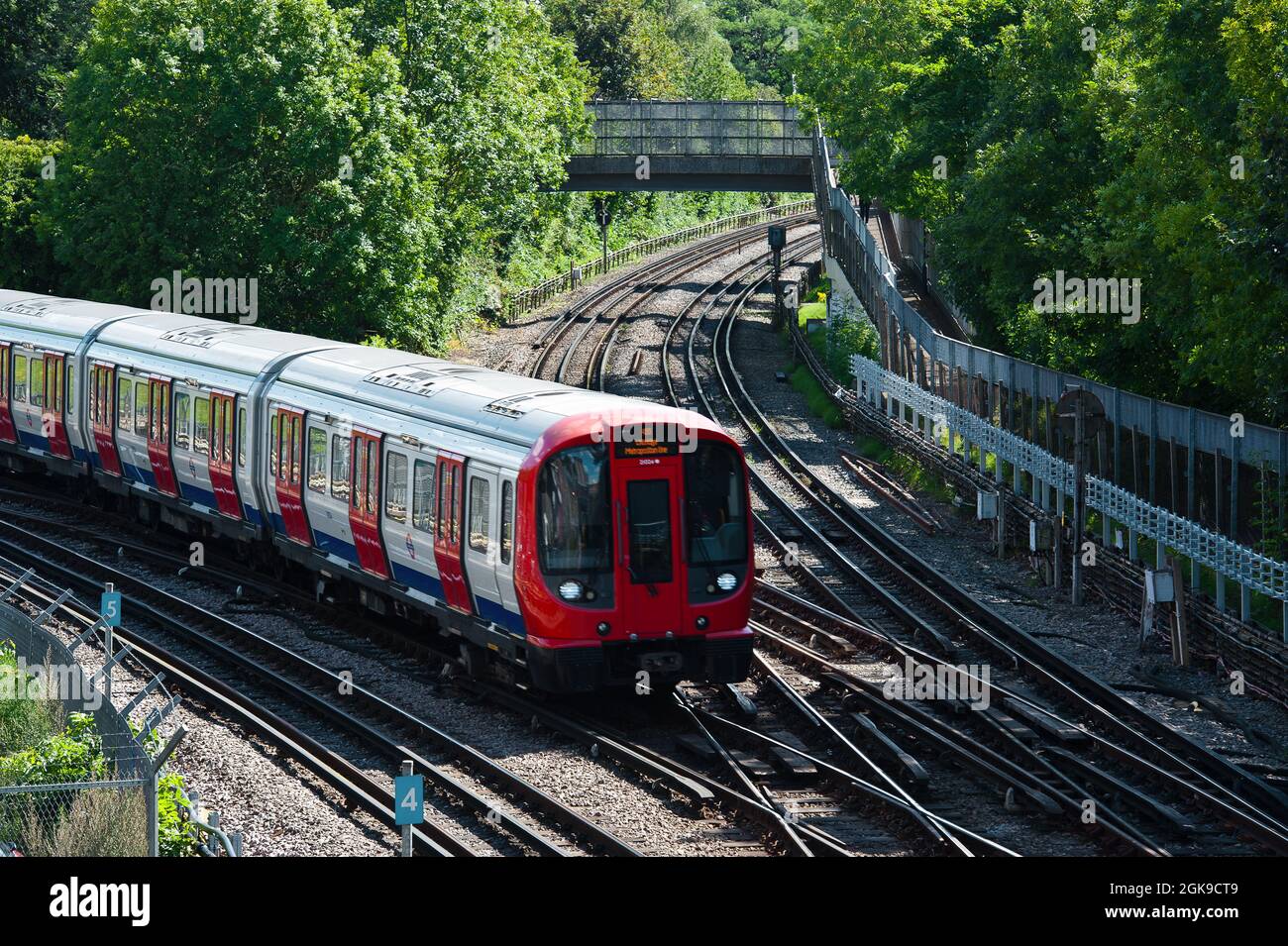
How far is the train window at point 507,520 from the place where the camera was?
16906 mm

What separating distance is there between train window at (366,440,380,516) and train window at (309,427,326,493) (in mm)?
1492

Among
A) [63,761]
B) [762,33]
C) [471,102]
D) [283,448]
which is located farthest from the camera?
[762,33]

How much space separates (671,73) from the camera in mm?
90812

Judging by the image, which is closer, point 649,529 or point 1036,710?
point 649,529

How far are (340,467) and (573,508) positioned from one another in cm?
554

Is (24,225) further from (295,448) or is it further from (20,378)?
(295,448)

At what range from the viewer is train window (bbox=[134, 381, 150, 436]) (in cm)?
2703

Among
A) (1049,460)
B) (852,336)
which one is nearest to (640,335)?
(852,336)

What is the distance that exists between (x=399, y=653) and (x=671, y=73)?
243 ft

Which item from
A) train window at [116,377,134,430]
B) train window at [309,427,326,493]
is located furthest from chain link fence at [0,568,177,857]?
train window at [116,377,134,430]

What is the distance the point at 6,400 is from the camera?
106 ft

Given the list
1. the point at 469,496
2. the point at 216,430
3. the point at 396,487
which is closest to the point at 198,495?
the point at 216,430

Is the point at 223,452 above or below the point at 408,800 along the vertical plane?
above
